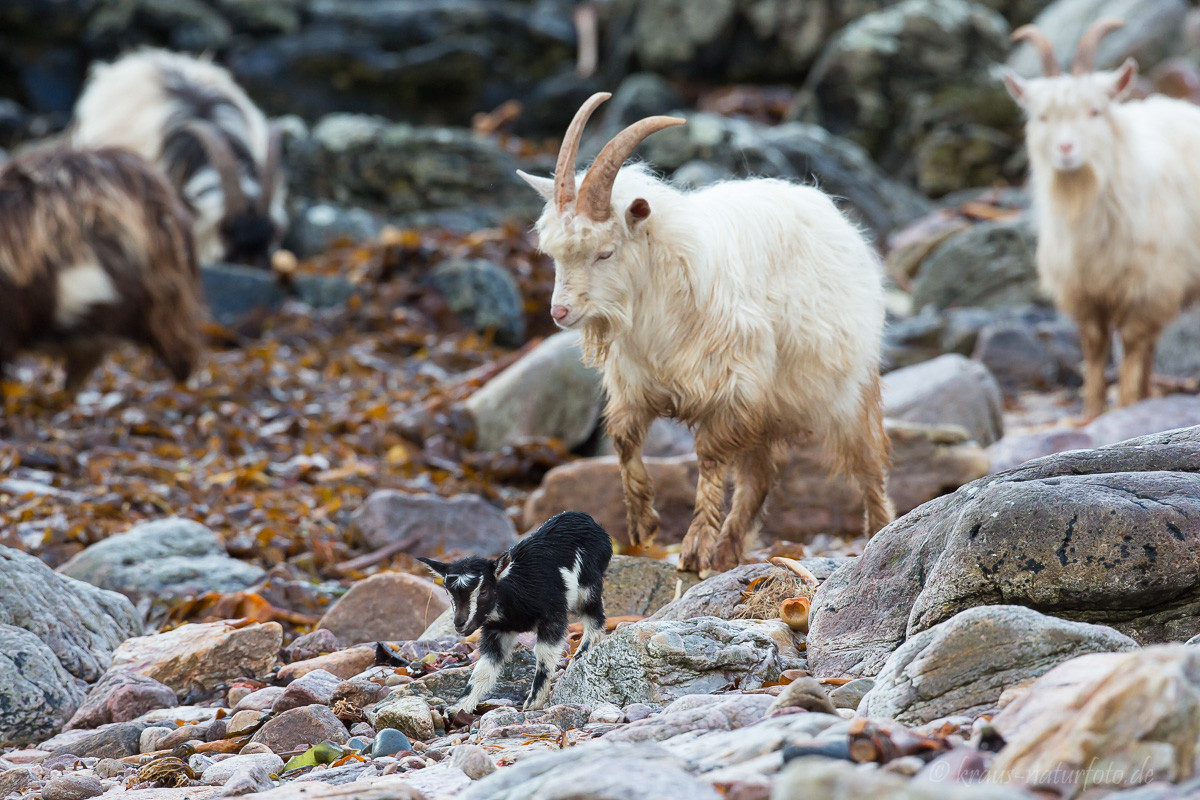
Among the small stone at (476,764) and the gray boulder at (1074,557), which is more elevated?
the gray boulder at (1074,557)

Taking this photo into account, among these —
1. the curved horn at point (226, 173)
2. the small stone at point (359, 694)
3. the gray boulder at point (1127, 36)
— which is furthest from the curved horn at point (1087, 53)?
the gray boulder at point (1127, 36)

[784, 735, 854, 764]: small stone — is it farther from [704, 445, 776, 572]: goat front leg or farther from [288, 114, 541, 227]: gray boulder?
[288, 114, 541, 227]: gray boulder

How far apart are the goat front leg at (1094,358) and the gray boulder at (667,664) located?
6.38 metres

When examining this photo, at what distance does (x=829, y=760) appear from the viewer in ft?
9.05

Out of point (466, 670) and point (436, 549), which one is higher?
point (466, 670)

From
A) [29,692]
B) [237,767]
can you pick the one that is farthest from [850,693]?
[29,692]

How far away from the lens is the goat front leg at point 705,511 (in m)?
5.19

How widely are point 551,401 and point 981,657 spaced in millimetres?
5876

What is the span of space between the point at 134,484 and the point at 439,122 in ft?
49.0

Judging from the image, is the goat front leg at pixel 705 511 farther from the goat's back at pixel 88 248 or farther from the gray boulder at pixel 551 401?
the goat's back at pixel 88 248

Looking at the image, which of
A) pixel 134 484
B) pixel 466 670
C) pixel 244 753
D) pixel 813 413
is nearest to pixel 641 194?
pixel 813 413

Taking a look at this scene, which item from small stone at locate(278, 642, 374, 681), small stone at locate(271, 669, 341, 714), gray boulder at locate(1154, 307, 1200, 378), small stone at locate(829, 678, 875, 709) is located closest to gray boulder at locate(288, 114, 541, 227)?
gray boulder at locate(1154, 307, 1200, 378)

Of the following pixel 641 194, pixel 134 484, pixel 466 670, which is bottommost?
pixel 134 484

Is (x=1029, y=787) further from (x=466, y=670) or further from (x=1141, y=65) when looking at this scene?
(x=1141, y=65)
